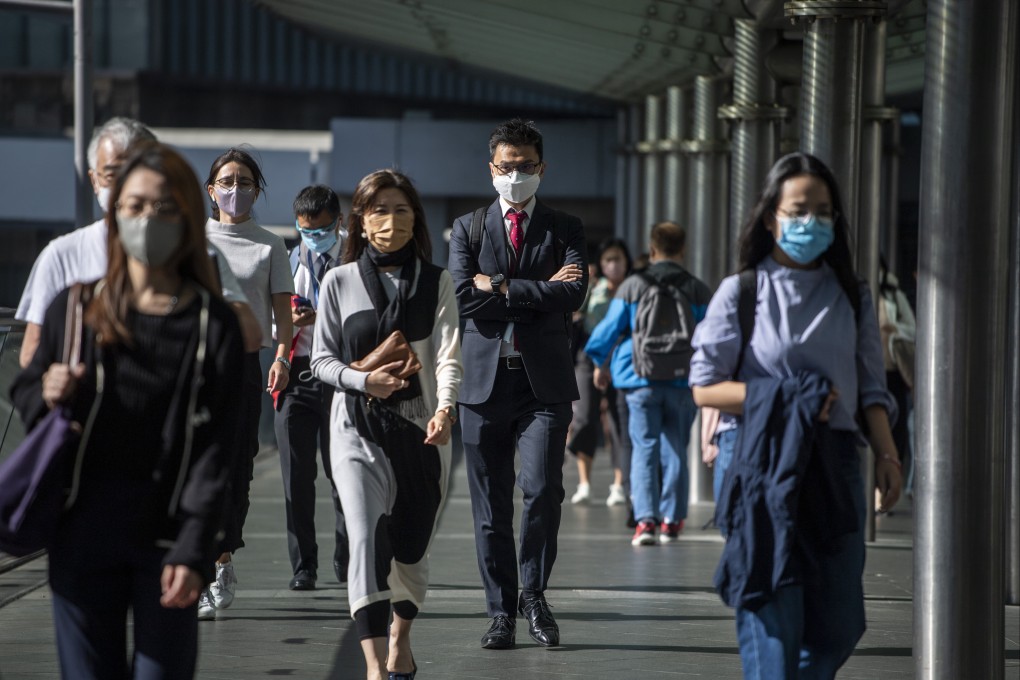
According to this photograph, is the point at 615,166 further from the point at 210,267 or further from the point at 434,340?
the point at 210,267

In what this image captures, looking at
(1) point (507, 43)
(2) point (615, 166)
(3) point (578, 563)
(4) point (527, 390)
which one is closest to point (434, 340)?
(4) point (527, 390)

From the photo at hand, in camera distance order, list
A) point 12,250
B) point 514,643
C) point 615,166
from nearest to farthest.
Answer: point 514,643 → point 615,166 → point 12,250

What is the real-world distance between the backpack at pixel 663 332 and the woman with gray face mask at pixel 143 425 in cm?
670

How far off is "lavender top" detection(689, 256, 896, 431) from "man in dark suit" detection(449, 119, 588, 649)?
2277mm

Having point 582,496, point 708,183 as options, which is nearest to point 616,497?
point 582,496

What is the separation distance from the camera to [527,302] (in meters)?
6.79

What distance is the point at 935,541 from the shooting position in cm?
560

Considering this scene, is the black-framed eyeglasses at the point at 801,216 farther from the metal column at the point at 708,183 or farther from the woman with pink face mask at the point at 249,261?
the metal column at the point at 708,183

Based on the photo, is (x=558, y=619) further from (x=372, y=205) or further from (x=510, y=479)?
(x=372, y=205)

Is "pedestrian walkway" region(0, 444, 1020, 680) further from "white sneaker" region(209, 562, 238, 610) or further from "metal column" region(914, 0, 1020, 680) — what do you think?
"metal column" region(914, 0, 1020, 680)

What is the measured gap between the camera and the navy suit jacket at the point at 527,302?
6848 mm

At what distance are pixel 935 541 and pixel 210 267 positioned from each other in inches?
110

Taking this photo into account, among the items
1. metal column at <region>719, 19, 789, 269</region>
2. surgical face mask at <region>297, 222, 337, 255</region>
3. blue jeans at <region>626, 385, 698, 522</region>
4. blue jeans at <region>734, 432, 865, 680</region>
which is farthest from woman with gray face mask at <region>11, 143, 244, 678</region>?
metal column at <region>719, 19, 789, 269</region>

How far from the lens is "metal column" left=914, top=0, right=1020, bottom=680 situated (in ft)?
18.0
